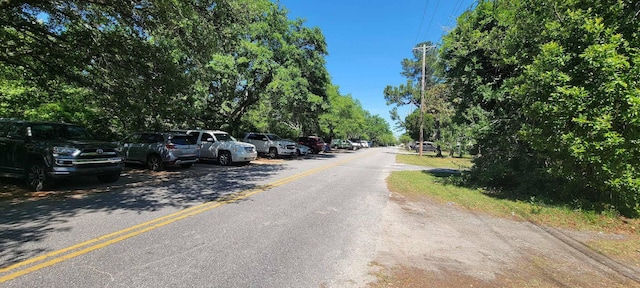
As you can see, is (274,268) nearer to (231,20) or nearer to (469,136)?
(231,20)

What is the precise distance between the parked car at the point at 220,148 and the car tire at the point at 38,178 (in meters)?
8.55

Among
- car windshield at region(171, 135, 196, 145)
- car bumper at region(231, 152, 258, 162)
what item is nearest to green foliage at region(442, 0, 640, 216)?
car bumper at region(231, 152, 258, 162)

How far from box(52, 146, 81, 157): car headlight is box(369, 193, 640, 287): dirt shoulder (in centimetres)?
799

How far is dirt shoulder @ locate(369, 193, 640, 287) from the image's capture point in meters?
4.30

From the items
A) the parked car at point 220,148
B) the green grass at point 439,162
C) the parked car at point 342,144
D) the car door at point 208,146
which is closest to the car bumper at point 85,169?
the parked car at point 220,148

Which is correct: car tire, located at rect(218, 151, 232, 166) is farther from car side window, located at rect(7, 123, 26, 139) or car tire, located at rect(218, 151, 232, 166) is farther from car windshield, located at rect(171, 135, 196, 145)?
car side window, located at rect(7, 123, 26, 139)

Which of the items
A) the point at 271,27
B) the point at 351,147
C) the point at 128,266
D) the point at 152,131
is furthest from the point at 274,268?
the point at 351,147

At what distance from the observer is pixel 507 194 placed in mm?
11086

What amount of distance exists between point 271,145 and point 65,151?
1626cm

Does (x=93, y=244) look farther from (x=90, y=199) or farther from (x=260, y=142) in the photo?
(x=260, y=142)

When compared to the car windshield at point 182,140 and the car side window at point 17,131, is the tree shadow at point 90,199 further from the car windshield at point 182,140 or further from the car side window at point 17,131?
the car windshield at point 182,140

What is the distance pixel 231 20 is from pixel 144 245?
8607 millimetres

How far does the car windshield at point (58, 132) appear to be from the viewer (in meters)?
9.22

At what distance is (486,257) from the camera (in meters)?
5.15
